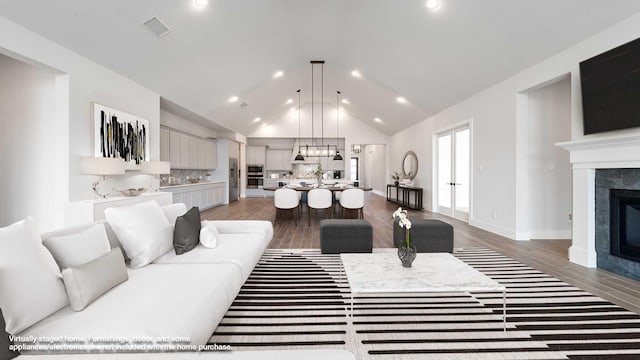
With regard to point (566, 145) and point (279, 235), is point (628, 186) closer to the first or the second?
point (566, 145)

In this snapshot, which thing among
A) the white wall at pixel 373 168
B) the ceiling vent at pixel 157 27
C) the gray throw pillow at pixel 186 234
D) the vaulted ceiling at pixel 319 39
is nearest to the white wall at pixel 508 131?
the vaulted ceiling at pixel 319 39

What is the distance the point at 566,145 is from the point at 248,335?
4.23 metres

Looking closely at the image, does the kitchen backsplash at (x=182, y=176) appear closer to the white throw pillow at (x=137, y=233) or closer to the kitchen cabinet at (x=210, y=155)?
the kitchen cabinet at (x=210, y=155)

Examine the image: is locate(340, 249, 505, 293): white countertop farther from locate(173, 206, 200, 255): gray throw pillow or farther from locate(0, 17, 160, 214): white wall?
locate(0, 17, 160, 214): white wall

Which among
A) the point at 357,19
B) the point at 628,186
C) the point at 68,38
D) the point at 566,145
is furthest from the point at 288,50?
the point at 628,186

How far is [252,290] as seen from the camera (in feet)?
9.10

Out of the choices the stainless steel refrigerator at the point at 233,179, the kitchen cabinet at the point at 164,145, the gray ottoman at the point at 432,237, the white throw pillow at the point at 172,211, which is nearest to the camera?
the white throw pillow at the point at 172,211

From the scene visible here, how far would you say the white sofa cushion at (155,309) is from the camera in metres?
1.34

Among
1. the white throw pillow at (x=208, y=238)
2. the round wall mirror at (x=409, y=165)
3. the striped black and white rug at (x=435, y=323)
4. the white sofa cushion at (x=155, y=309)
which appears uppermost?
the round wall mirror at (x=409, y=165)

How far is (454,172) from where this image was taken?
280 inches

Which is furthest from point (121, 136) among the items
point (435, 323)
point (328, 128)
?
point (328, 128)

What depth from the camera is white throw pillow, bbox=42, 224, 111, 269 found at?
1.68 metres

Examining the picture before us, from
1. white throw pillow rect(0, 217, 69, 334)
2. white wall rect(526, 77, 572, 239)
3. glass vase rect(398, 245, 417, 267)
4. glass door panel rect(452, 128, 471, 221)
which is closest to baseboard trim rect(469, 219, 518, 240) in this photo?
white wall rect(526, 77, 572, 239)

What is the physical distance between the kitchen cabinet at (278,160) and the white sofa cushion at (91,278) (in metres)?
11.3
